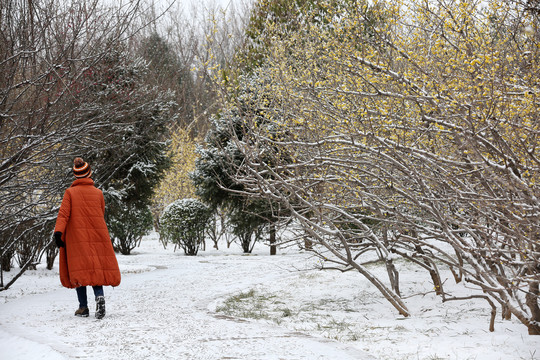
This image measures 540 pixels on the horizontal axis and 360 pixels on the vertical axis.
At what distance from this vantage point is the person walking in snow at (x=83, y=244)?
5527mm

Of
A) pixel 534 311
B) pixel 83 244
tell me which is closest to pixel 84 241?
pixel 83 244

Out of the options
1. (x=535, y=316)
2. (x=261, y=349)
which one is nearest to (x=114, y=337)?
(x=261, y=349)

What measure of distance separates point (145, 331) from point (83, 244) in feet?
4.50

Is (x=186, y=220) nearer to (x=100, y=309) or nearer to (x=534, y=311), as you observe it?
(x=100, y=309)

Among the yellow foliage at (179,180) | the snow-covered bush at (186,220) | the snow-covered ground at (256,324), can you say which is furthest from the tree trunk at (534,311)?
the yellow foliage at (179,180)

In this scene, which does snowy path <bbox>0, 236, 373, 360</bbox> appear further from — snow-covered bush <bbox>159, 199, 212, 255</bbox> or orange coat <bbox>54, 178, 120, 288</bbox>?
snow-covered bush <bbox>159, 199, 212, 255</bbox>

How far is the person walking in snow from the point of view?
5.53 m

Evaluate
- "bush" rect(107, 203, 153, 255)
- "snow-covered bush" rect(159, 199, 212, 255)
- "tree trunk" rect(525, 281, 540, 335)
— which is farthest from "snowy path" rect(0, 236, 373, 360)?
"snow-covered bush" rect(159, 199, 212, 255)

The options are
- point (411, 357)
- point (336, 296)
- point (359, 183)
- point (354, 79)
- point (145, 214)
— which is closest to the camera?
point (411, 357)

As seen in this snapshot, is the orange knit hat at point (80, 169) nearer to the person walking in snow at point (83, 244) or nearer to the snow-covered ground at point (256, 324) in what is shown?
the person walking in snow at point (83, 244)

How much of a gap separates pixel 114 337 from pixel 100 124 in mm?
3398

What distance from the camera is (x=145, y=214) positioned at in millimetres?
17297

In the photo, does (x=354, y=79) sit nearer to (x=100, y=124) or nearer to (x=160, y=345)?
(x=100, y=124)

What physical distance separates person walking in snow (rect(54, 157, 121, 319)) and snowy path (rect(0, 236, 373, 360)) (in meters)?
0.36
